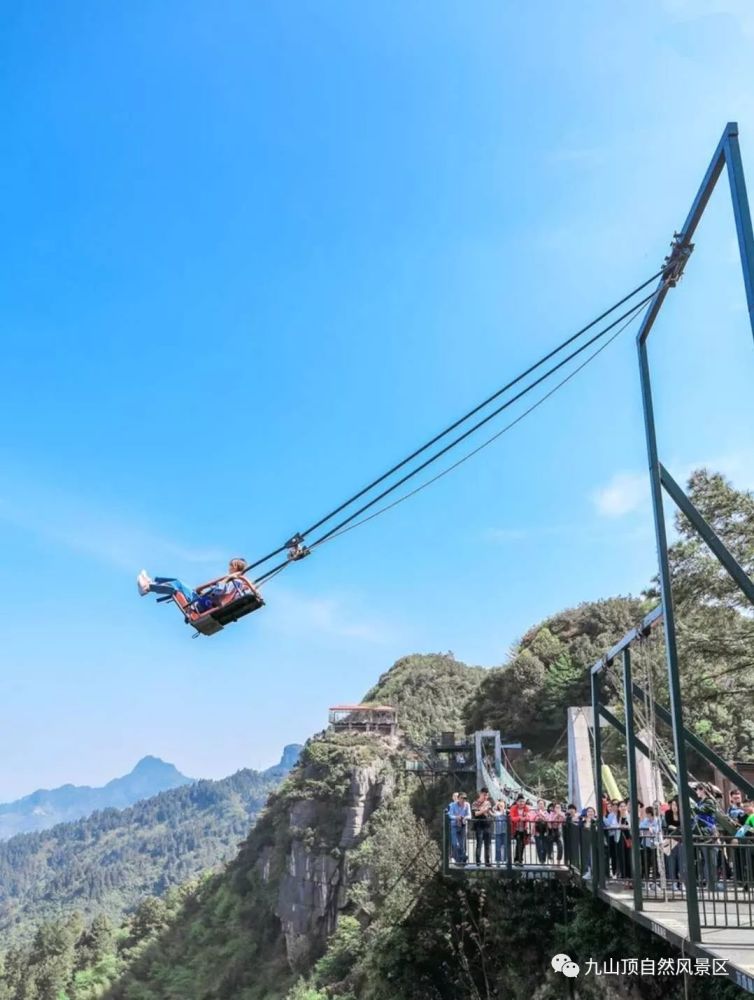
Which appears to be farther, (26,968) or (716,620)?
(26,968)

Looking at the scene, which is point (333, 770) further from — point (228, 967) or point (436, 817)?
point (436, 817)

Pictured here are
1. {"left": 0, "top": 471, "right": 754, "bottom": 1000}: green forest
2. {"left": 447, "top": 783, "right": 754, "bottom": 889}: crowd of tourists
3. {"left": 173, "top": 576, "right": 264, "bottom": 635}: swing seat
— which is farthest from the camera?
{"left": 0, "top": 471, "right": 754, "bottom": 1000}: green forest

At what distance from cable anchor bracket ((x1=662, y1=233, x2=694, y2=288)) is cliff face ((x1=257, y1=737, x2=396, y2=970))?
52683mm

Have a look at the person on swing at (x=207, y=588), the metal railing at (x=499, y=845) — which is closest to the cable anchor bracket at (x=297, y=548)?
the person on swing at (x=207, y=588)

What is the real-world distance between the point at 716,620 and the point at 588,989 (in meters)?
8.33

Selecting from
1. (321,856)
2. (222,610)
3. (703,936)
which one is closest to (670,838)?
(703,936)

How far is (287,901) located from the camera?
56.9 meters

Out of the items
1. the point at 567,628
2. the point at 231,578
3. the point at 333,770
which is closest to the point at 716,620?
the point at 231,578

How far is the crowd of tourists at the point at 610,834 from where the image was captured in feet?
33.5

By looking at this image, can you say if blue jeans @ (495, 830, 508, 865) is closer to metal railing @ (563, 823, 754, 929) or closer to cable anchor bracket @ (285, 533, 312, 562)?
metal railing @ (563, 823, 754, 929)

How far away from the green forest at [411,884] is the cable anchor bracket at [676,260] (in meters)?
4.80

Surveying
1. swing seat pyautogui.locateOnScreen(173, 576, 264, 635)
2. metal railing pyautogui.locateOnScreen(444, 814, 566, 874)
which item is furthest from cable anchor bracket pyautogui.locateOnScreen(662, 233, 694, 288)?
metal railing pyautogui.locateOnScreen(444, 814, 566, 874)

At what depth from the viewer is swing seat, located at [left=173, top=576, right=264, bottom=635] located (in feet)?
27.8

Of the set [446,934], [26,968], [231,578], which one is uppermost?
[231,578]
